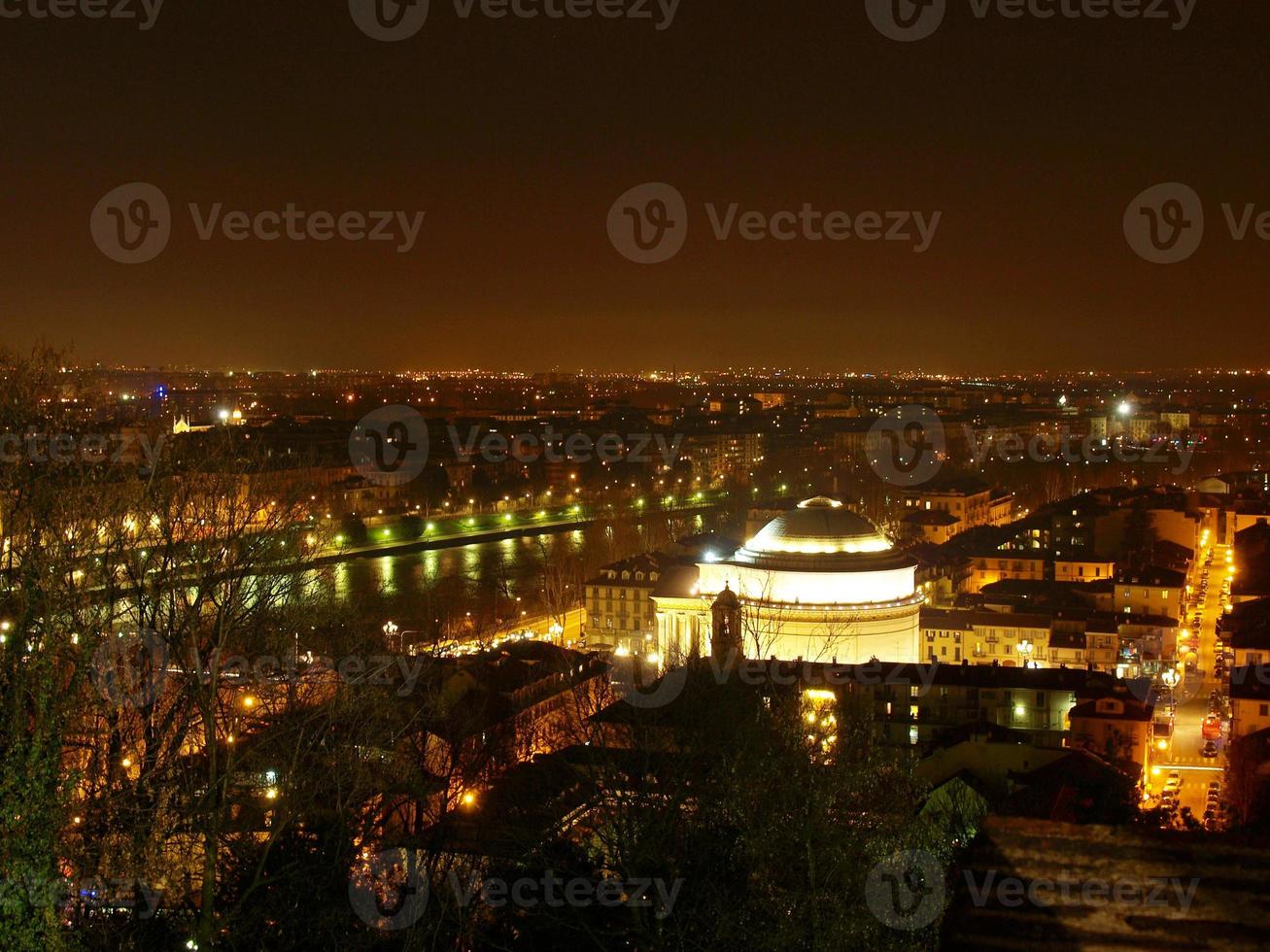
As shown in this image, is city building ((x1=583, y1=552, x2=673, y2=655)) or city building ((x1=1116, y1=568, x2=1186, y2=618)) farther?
city building ((x1=1116, y1=568, x2=1186, y2=618))

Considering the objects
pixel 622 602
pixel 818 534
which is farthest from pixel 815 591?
pixel 622 602

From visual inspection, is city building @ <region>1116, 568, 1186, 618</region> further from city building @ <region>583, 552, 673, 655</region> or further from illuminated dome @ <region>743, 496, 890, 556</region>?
city building @ <region>583, 552, 673, 655</region>

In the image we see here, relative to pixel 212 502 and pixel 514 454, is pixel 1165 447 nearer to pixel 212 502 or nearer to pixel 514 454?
pixel 514 454

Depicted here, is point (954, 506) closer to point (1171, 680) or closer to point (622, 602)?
point (622, 602)

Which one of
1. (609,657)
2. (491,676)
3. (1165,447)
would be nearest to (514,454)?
(1165,447)

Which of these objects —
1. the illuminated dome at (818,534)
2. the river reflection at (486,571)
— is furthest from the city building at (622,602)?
the illuminated dome at (818,534)

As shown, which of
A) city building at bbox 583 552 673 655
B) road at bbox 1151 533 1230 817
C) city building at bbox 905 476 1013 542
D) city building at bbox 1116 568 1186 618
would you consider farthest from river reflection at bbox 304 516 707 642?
city building at bbox 1116 568 1186 618
